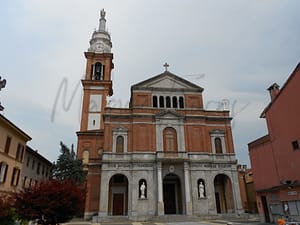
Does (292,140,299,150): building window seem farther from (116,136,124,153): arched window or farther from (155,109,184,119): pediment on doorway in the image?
(116,136,124,153): arched window

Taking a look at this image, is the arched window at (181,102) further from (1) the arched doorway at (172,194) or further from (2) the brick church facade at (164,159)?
(1) the arched doorway at (172,194)

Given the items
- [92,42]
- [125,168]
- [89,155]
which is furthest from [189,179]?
[92,42]

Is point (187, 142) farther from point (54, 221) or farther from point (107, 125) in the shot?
point (54, 221)

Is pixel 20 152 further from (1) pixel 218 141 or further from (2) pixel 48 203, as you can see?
(1) pixel 218 141

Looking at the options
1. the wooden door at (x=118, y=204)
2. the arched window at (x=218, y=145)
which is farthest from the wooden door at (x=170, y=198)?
the arched window at (x=218, y=145)

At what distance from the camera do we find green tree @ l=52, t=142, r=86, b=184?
30.5m

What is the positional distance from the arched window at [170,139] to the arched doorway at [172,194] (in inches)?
114

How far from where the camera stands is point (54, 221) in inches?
480

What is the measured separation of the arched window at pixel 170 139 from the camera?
27.6 m

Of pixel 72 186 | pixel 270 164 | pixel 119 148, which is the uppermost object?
pixel 119 148

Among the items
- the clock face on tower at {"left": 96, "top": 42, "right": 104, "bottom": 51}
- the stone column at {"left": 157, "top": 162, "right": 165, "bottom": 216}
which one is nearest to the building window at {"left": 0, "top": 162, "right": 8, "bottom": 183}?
the stone column at {"left": 157, "top": 162, "right": 165, "bottom": 216}

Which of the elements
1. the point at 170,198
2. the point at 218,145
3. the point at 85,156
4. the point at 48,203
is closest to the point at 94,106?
the point at 85,156

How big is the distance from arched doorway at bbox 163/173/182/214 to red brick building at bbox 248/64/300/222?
9357 millimetres

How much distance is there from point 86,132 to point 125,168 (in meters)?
11.1
